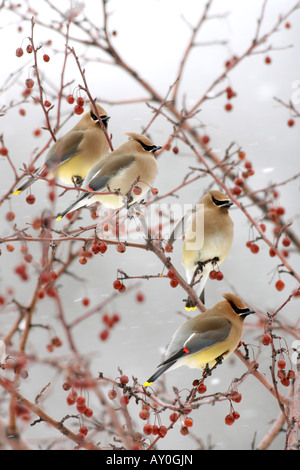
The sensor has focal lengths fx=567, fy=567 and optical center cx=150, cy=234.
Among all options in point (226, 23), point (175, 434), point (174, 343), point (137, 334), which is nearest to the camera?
point (174, 343)

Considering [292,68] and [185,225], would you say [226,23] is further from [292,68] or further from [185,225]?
[185,225]

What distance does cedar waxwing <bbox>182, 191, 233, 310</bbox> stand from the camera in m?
1.68

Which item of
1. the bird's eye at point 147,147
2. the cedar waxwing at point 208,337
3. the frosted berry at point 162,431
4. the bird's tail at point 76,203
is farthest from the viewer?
the bird's eye at point 147,147

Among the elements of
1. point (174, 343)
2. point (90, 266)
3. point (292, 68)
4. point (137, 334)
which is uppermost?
point (292, 68)

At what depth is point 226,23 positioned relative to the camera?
3432mm

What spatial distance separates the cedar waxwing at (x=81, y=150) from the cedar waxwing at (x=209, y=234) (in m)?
0.36

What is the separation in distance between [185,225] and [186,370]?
1.40 meters

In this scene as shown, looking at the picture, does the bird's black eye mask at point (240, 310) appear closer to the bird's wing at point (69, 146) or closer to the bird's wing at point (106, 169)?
the bird's wing at point (106, 169)

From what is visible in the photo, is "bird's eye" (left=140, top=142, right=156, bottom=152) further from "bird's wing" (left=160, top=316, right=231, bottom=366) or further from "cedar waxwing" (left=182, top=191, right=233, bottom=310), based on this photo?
"bird's wing" (left=160, top=316, right=231, bottom=366)

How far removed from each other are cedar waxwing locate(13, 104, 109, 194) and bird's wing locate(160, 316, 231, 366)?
1.64 ft

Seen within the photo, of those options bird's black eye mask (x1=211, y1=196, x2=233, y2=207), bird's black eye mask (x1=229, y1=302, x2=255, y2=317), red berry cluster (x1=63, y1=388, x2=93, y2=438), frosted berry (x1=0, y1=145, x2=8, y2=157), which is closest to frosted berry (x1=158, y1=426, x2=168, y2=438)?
red berry cluster (x1=63, y1=388, x2=93, y2=438)

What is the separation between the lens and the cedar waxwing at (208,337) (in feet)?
4.74

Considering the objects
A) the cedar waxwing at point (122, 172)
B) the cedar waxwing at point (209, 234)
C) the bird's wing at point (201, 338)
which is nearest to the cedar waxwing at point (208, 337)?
the bird's wing at point (201, 338)
